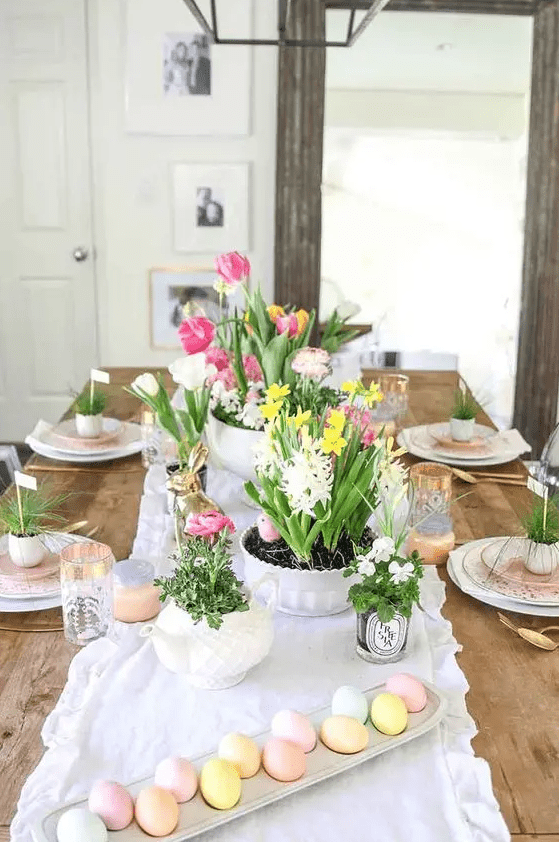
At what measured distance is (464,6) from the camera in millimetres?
4016

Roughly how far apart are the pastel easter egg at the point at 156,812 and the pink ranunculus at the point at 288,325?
3.79ft

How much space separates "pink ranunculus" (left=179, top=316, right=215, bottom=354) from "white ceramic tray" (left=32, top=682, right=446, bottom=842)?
33.3 inches

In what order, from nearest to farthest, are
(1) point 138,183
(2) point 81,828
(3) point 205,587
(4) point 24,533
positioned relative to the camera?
(2) point 81,828
(3) point 205,587
(4) point 24,533
(1) point 138,183

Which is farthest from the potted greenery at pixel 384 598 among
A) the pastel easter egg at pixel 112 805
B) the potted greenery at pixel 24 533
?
the potted greenery at pixel 24 533

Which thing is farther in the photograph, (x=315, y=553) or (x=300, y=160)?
(x=300, y=160)

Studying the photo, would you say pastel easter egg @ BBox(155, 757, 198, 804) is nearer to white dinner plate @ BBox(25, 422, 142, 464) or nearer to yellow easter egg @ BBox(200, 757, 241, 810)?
yellow easter egg @ BBox(200, 757, 241, 810)

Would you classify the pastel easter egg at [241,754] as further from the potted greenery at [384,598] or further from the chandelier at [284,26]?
the chandelier at [284,26]

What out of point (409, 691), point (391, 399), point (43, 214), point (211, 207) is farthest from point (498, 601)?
point (43, 214)

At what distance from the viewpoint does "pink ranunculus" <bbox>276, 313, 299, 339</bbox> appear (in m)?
2.04

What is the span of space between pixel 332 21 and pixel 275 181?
0.66 meters

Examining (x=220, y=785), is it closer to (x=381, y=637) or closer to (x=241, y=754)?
(x=241, y=754)

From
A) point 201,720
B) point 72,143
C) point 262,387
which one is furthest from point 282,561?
point 72,143

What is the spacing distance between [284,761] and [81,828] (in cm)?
23

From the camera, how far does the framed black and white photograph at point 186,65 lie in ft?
13.6
